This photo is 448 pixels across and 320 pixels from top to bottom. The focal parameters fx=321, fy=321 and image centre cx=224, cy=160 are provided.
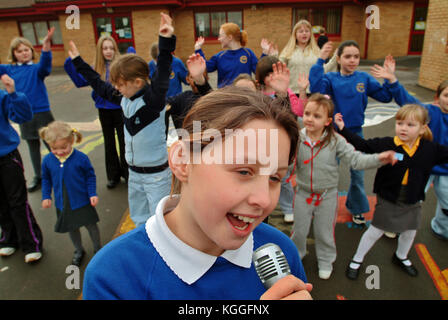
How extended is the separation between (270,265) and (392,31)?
67.8 feet

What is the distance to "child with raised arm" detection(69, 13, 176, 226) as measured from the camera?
2.79m

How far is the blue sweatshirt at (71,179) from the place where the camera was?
3033mm

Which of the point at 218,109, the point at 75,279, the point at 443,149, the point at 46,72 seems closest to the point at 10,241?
the point at 75,279

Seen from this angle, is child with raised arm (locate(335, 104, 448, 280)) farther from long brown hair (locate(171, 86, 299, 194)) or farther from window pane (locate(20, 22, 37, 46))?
window pane (locate(20, 22, 37, 46))

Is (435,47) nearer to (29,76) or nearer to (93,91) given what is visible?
(93,91)

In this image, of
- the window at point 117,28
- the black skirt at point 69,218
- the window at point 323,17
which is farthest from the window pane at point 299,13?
the black skirt at point 69,218

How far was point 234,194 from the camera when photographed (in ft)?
3.05

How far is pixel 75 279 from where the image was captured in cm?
309

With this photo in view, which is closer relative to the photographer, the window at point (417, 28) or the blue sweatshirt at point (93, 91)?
the blue sweatshirt at point (93, 91)

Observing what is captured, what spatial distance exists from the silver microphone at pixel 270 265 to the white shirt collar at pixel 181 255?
12 centimetres

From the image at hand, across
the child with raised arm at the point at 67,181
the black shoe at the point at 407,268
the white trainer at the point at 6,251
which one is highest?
the child with raised arm at the point at 67,181

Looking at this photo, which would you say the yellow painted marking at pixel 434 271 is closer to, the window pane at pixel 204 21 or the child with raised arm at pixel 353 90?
the child with raised arm at pixel 353 90
